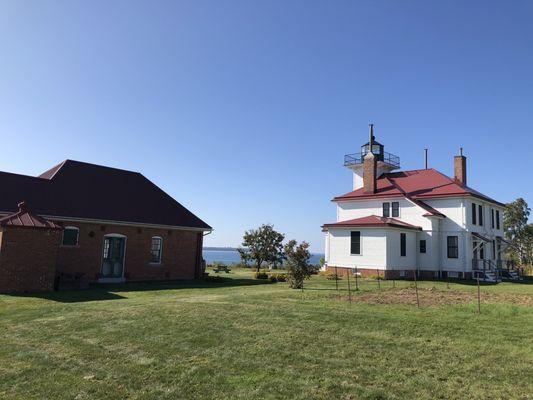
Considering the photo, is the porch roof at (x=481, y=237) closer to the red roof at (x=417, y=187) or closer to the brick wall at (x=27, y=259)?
the red roof at (x=417, y=187)

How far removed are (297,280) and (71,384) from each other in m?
14.0

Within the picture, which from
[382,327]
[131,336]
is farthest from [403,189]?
[131,336]

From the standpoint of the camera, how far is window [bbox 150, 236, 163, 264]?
2584 centimetres

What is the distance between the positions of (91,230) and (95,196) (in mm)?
2539

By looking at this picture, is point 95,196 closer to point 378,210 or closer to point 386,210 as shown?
point 378,210

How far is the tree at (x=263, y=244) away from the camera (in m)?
43.3

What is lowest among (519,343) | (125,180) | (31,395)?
(31,395)

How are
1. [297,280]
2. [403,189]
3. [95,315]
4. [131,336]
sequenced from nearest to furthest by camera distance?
1. [131,336]
2. [95,315]
3. [297,280]
4. [403,189]

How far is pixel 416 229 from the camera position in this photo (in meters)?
32.7

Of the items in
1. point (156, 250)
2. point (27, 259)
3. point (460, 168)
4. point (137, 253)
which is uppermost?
point (460, 168)

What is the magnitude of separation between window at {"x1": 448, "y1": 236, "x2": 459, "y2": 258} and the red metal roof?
58.2 feet

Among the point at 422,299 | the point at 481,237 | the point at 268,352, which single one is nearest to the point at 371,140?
the point at 481,237

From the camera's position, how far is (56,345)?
9.34 m

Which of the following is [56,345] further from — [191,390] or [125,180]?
[125,180]
